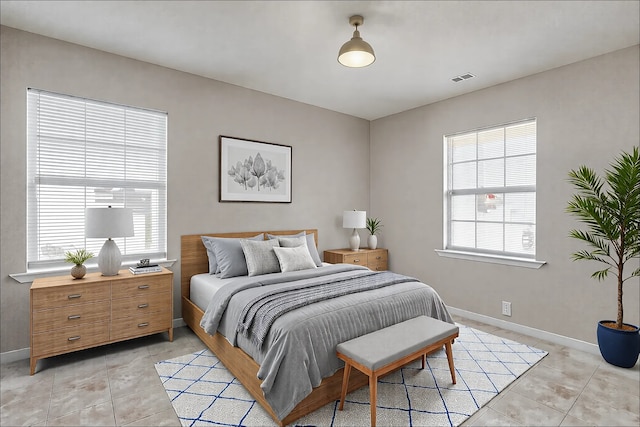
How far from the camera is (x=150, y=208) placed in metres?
3.49

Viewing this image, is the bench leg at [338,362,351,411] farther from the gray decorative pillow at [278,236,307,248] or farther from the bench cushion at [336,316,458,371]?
the gray decorative pillow at [278,236,307,248]

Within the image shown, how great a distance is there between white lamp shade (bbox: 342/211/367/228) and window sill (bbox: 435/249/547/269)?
1092 mm

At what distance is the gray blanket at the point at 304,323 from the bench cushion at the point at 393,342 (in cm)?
11

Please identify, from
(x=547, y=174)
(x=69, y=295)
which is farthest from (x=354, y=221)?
(x=69, y=295)

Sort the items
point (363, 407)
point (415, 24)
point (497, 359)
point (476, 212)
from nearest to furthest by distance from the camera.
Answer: point (363, 407) → point (415, 24) → point (497, 359) → point (476, 212)

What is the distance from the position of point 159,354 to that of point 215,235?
1345 millimetres

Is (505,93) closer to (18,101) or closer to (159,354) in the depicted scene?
(159,354)

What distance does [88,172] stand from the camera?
315cm

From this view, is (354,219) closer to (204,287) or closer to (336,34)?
(204,287)

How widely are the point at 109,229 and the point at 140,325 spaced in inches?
36.0

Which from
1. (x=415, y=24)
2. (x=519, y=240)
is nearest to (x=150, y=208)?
(x=415, y=24)

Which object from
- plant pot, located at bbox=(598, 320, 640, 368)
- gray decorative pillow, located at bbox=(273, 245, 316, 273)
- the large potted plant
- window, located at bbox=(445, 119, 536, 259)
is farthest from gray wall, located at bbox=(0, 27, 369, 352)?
plant pot, located at bbox=(598, 320, 640, 368)

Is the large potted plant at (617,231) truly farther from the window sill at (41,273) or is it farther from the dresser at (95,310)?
the window sill at (41,273)

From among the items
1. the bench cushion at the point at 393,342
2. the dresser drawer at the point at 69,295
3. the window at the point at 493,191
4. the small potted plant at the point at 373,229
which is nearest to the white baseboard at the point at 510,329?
the dresser drawer at the point at 69,295
